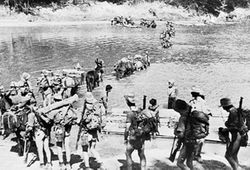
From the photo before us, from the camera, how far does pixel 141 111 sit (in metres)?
8.09

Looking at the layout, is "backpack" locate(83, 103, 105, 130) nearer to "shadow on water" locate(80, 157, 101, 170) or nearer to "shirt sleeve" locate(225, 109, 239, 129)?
"shadow on water" locate(80, 157, 101, 170)

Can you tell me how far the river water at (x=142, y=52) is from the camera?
2105 cm

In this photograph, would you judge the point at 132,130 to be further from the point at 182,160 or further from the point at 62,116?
the point at 62,116

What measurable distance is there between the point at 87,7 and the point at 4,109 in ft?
210

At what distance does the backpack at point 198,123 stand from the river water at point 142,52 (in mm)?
9297

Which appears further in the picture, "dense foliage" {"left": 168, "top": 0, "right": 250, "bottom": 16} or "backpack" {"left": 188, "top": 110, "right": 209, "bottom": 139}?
"dense foliage" {"left": 168, "top": 0, "right": 250, "bottom": 16}

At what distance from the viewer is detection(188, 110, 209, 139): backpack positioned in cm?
791

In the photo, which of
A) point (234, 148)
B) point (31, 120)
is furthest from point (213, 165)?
point (31, 120)

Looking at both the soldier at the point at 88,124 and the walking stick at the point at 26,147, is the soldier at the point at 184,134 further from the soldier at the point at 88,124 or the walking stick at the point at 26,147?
the walking stick at the point at 26,147

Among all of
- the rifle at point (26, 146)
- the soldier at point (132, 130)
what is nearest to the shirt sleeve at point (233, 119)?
the soldier at point (132, 130)

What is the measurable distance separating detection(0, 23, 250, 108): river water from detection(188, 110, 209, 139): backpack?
930 centimetres

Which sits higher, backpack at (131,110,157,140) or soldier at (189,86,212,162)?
soldier at (189,86,212,162)

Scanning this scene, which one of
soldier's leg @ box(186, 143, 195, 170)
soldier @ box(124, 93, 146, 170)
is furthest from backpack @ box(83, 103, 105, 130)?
soldier's leg @ box(186, 143, 195, 170)

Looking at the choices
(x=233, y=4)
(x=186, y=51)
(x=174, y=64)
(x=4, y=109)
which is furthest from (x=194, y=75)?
(x=233, y=4)
